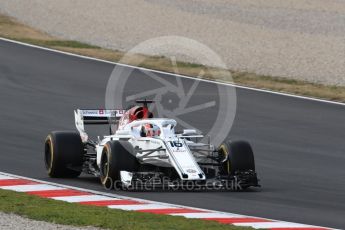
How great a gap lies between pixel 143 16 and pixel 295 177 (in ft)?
70.5

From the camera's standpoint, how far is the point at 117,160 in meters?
16.2

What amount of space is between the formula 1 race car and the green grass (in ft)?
5.83

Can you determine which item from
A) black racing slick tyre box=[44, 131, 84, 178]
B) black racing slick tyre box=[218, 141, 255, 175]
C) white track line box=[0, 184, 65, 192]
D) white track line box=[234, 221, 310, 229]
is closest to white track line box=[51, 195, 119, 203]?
white track line box=[0, 184, 65, 192]

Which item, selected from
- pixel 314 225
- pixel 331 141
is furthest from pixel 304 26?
pixel 314 225

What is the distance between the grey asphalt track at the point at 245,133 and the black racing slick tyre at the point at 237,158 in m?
0.42

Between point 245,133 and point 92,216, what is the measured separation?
9.51 meters

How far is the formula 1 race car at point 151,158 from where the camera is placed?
16.2 m

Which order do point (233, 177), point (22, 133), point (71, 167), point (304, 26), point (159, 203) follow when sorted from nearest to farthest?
point (159, 203)
point (233, 177)
point (71, 167)
point (22, 133)
point (304, 26)

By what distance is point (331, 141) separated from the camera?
2203 cm

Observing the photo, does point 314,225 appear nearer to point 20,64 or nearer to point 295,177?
point 295,177

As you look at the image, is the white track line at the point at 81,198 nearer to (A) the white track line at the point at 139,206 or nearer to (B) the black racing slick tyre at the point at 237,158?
(A) the white track line at the point at 139,206

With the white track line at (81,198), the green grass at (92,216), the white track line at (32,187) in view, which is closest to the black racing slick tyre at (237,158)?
the white track line at (81,198)

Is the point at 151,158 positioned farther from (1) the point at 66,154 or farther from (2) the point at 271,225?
(2) the point at 271,225

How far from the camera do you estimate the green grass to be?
12969mm
